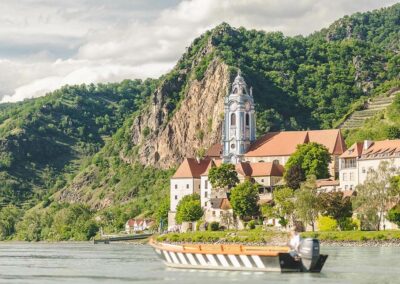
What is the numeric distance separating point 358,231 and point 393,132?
1836 inches

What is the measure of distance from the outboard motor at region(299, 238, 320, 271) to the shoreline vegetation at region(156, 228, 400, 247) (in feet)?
124

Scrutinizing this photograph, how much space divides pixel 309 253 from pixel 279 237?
62.3m

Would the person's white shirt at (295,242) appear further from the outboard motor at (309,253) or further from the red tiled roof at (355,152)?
the red tiled roof at (355,152)

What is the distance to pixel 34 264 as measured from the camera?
9319 cm

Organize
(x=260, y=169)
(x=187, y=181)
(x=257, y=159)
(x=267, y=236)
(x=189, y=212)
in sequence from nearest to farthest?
(x=267, y=236) < (x=189, y=212) < (x=260, y=169) < (x=257, y=159) < (x=187, y=181)

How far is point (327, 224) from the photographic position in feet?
443

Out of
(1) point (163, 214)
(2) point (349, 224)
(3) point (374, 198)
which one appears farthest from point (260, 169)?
(3) point (374, 198)

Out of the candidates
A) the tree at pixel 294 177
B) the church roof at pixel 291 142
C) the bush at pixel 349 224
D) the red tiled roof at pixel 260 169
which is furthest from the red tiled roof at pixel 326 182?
the bush at pixel 349 224

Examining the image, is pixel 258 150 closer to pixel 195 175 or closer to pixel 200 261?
pixel 195 175

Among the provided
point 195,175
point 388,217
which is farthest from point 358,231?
point 195,175

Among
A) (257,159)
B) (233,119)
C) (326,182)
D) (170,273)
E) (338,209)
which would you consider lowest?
(170,273)

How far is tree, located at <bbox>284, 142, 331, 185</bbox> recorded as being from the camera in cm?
15362

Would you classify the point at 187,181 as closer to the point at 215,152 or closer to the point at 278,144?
the point at 215,152

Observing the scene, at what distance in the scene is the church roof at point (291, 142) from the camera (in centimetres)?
16900
